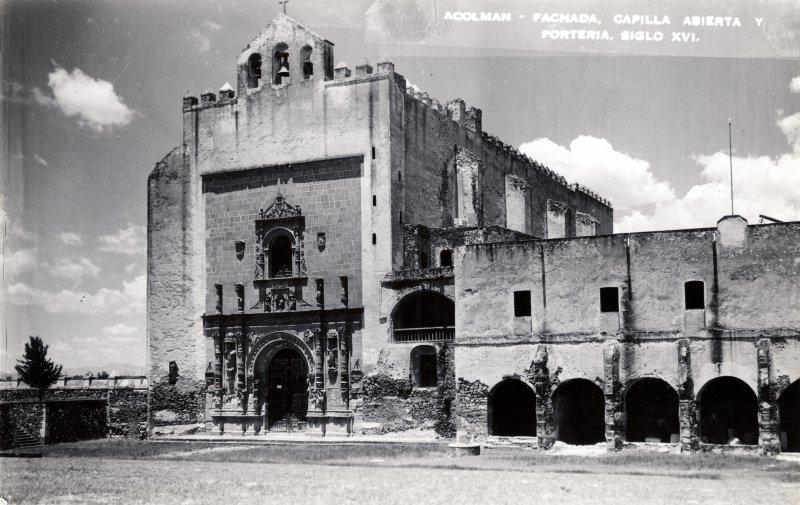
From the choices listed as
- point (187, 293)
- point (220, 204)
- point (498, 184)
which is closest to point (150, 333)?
point (187, 293)

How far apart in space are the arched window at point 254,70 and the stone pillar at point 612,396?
18.8 meters

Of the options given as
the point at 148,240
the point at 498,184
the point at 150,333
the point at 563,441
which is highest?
the point at 498,184

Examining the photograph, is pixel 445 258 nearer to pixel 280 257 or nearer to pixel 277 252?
pixel 280 257

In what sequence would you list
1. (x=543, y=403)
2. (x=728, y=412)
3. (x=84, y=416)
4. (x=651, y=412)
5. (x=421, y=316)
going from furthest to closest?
(x=84, y=416)
(x=421, y=316)
(x=651, y=412)
(x=728, y=412)
(x=543, y=403)

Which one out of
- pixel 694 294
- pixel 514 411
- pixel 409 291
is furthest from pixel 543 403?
pixel 409 291

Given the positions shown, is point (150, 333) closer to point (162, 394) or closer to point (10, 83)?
point (162, 394)

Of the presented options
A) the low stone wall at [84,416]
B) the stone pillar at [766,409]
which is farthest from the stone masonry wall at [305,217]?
the stone pillar at [766,409]

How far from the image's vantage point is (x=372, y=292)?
126 feet

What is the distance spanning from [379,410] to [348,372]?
2008mm

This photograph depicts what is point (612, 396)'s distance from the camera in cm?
3094

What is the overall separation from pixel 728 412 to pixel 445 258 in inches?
482

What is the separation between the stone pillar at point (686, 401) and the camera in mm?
29703

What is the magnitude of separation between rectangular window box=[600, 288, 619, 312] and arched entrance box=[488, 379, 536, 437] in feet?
14.8

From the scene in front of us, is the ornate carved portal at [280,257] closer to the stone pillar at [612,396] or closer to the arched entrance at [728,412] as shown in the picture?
the stone pillar at [612,396]
